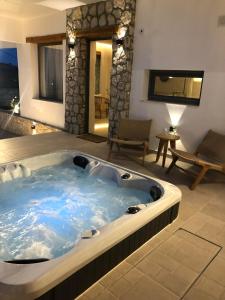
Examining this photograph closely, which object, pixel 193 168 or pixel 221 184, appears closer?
pixel 221 184

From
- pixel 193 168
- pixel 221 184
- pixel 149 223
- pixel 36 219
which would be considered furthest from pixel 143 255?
pixel 193 168

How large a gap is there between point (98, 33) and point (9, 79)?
453cm

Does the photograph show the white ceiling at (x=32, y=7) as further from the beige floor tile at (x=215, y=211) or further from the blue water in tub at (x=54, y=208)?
the beige floor tile at (x=215, y=211)

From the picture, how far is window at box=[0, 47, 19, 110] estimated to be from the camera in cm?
817

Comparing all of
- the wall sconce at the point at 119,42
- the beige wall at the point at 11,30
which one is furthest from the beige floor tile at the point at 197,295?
the beige wall at the point at 11,30

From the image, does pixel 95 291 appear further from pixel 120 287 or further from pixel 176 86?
pixel 176 86

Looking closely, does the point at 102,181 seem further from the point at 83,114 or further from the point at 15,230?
the point at 83,114

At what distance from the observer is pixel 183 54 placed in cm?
440

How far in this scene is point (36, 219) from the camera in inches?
110

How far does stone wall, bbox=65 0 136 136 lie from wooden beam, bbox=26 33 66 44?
0.33 meters

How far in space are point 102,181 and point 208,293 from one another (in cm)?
212

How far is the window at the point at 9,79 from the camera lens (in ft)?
26.8

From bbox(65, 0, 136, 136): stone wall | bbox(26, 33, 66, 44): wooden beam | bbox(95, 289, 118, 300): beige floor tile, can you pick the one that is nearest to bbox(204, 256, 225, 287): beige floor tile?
bbox(95, 289, 118, 300): beige floor tile

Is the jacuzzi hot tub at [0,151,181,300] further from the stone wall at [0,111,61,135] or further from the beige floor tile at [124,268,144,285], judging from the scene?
the stone wall at [0,111,61,135]
